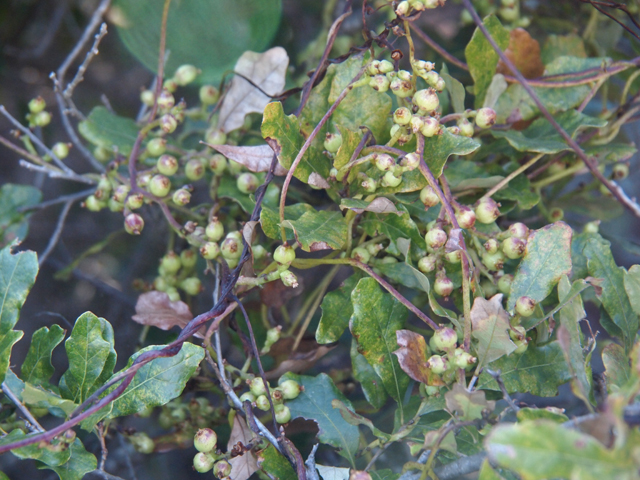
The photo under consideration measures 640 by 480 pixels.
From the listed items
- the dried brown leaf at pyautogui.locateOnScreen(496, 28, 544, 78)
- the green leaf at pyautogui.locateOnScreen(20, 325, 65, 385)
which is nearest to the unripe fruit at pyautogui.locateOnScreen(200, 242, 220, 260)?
the green leaf at pyautogui.locateOnScreen(20, 325, 65, 385)

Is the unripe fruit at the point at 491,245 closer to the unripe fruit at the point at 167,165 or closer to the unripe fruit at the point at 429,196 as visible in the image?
the unripe fruit at the point at 429,196

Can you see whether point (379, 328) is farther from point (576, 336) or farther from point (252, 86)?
point (252, 86)

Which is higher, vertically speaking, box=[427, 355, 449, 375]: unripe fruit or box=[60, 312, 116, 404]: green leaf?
box=[60, 312, 116, 404]: green leaf

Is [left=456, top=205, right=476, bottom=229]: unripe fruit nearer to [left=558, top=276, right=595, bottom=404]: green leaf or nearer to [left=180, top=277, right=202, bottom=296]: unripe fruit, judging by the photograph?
[left=558, top=276, right=595, bottom=404]: green leaf

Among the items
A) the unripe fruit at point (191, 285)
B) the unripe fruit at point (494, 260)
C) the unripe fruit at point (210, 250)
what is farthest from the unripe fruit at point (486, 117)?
the unripe fruit at point (191, 285)

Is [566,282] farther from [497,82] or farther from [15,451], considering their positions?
[15,451]

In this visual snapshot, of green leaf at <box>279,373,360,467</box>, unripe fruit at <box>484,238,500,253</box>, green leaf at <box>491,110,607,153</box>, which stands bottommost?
green leaf at <box>279,373,360,467</box>

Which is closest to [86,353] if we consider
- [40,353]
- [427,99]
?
[40,353]
